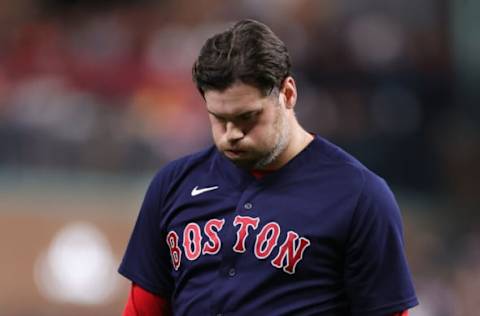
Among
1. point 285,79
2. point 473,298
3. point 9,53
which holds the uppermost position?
point 9,53

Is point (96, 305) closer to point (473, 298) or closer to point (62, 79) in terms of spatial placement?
point (62, 79)

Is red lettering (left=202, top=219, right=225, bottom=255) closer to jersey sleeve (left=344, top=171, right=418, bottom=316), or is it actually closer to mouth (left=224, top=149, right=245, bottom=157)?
mouth (left=224, top=149, right=245, bottom=157)

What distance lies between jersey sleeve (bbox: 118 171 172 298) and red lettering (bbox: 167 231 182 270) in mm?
44

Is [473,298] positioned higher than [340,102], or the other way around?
[340,102]

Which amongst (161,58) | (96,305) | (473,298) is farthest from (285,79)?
(161,58)

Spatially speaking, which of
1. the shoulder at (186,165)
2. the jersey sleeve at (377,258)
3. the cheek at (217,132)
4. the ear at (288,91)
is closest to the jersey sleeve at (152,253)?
the shoulder at (186,165)

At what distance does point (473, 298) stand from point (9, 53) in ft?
13.6

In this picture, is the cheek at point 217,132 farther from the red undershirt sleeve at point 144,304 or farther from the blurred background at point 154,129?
the blurred background at point 154,129

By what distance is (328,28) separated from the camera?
10172mm

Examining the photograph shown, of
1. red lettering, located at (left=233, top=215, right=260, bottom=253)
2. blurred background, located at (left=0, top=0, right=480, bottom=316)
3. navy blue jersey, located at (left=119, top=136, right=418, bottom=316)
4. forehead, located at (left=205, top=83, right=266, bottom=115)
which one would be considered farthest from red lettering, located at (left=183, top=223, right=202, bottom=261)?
blurred background, located at (left=0, top=0, right=480, bottom=316)

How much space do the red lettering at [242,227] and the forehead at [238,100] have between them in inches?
12.0

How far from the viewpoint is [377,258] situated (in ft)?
10.0

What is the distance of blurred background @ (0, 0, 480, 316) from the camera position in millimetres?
8930

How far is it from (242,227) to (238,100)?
0.35 meters
